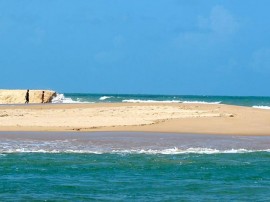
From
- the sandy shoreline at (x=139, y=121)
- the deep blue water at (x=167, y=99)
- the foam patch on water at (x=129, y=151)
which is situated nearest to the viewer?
the foam patch on water at (x=129, y=151)

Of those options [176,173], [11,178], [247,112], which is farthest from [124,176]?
[247,112]

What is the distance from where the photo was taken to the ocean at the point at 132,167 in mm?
11953

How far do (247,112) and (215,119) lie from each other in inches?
194

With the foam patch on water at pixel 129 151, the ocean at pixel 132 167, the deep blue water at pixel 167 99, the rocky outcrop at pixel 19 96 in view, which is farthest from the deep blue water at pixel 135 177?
the deep blue water at pixel 167 99

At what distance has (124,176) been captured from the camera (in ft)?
45.1

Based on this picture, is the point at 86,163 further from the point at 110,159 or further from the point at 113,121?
the point at 113,121

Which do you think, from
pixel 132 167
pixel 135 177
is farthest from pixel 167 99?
pixel 135 177

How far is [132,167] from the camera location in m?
14.9

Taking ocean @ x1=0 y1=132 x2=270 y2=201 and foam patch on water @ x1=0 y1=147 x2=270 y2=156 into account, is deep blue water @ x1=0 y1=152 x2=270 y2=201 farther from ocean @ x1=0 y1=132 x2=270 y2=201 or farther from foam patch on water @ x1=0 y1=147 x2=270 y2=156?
foam patch on water @ x1=0 y1=147 x2=270 y2=156

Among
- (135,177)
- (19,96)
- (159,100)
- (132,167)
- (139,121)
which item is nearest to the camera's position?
(135,177)

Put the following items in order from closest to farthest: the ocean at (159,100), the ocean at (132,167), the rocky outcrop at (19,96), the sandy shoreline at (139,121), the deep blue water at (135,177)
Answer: the deep blue water at (135,177) < the ocean at (132,167) < the sandy shoreline at (139,121) < the rocky outcrop at (19,96) < the ocean at (159,100)

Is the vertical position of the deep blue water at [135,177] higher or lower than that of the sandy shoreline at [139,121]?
lower

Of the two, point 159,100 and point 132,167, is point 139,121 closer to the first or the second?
point 132,167

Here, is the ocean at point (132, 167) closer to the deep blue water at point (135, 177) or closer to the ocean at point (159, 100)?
the deep blue water at point (135, 177)
